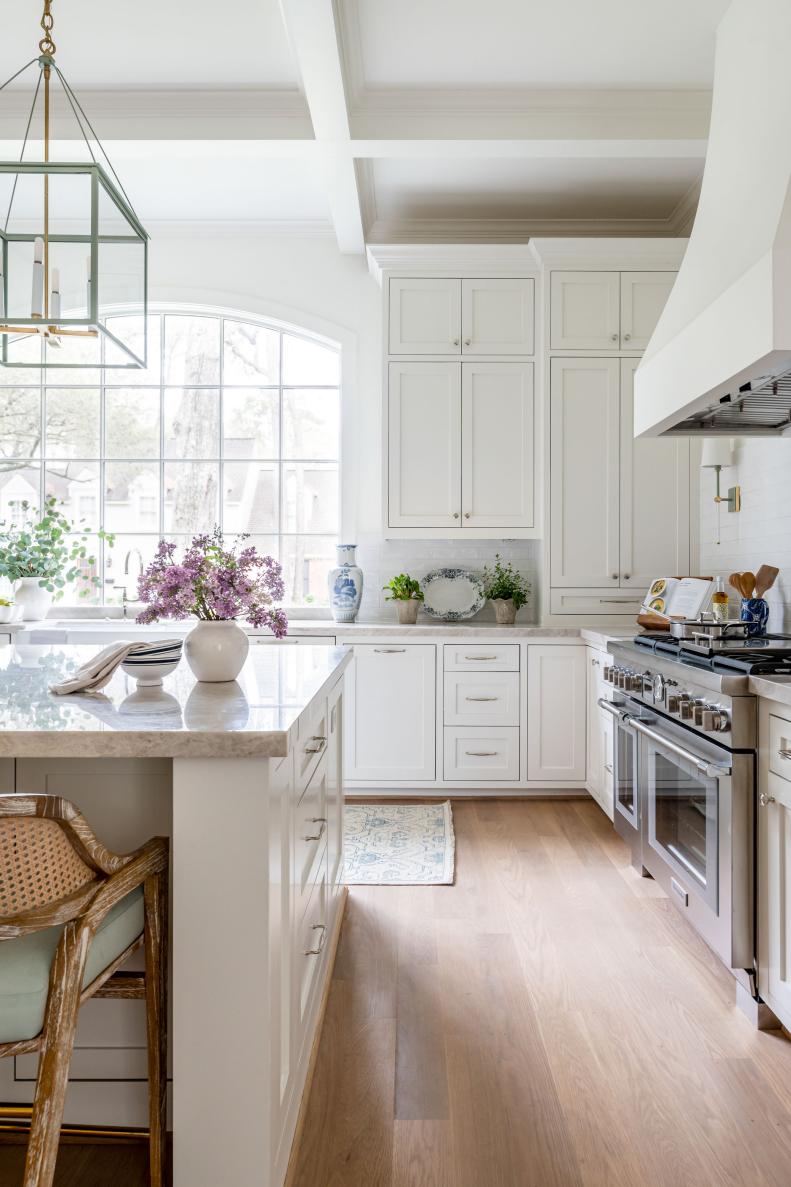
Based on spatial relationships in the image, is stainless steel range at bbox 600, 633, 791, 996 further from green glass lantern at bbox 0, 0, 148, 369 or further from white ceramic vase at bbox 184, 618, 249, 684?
green glass lantern at bbox 0, 0, 148, 369

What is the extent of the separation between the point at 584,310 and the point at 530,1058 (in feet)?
11.5

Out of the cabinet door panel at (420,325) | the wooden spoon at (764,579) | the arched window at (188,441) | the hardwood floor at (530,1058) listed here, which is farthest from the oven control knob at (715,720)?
the arched window at (188,441)

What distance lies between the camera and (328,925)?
2.29 metres

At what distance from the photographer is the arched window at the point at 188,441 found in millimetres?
4906

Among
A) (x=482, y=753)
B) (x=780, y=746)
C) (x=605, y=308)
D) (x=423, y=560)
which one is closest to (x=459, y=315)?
(x=605, y=308)

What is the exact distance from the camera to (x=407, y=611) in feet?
14.6

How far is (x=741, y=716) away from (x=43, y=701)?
66.1 inches

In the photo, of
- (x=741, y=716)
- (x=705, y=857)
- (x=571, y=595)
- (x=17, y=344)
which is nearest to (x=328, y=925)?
(x=705, y=857)

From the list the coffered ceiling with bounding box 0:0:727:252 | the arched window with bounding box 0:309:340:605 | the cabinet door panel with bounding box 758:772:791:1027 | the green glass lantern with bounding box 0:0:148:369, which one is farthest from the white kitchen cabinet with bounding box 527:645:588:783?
the green glass lantern with bounding box 0:0:148:369

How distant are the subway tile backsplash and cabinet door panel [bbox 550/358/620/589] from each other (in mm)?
481

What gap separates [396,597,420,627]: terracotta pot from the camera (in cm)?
443

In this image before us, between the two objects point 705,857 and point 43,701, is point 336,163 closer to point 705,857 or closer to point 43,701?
point 43,701

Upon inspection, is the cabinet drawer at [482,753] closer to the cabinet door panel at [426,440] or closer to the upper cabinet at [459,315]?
the cabinet door panel at [426,440]

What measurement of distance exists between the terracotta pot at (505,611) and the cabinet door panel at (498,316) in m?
1.33
